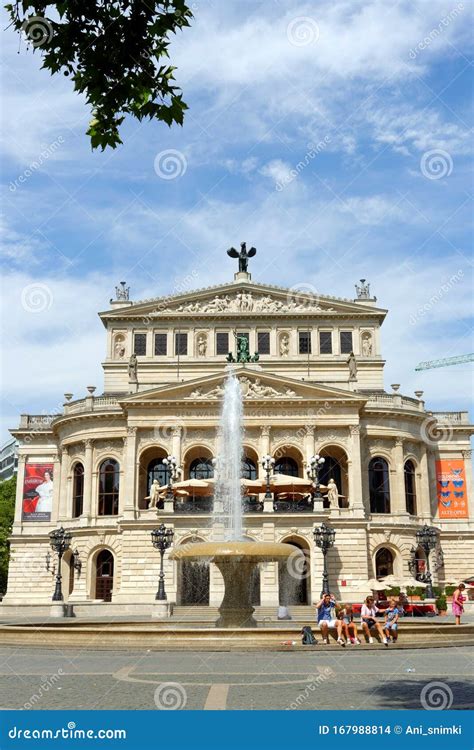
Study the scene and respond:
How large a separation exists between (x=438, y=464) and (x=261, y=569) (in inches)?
678

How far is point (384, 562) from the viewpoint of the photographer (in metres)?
52.6

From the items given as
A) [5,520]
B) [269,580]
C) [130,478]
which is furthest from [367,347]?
[5,520]

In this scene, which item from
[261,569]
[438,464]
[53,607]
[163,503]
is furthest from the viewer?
[438,464]

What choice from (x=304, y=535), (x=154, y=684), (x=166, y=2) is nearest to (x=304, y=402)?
(x=304, y=535)

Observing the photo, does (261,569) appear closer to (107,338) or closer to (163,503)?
(163,503)

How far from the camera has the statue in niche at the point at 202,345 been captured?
60656 mm

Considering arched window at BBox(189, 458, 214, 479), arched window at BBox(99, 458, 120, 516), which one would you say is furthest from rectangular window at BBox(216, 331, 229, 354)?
arched window at BBox(99, 458, 120, 516)

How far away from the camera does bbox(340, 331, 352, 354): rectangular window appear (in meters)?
61.1

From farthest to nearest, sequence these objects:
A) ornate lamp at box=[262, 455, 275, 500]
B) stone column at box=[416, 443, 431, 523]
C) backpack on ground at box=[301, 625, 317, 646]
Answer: stone column at box=[416, 443, 431, 523] → ornate lamp at box=[262, 455, 275, 500] → backpack on ground at box=[301, 625, 317, 646]

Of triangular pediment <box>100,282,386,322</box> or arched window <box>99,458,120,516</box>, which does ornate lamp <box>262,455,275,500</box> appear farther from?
triangular pediment <box>100,282,386,322</box>

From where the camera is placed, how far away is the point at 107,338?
62.3m

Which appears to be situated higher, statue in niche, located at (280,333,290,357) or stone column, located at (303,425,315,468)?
statue in niche, located at (280,333,290,357)

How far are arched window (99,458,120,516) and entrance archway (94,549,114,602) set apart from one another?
2609 mm

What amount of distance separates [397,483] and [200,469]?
1259 centimetres
